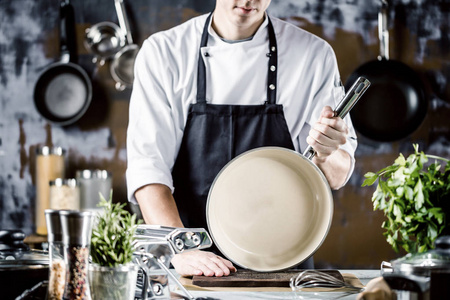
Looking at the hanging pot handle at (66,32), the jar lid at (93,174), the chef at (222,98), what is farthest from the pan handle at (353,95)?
the hanging pot handle at (66,32)

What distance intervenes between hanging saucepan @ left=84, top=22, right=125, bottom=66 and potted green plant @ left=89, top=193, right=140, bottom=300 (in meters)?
2.25

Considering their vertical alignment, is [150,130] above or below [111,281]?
above

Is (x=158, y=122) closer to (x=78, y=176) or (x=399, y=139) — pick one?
(x=78, y=176)

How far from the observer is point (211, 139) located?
6.60ft

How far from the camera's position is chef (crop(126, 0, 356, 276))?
1.95 m

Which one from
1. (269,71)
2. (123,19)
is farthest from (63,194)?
(269,71)

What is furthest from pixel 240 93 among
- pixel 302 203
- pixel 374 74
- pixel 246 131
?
pixel 374 74

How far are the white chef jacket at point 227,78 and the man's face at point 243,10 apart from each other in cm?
12

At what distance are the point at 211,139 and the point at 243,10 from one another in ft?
1.39

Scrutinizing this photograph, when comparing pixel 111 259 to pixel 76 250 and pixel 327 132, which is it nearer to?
pixel 76 250

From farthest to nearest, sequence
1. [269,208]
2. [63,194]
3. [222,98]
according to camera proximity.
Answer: [63,194], [222,98], [269,208]

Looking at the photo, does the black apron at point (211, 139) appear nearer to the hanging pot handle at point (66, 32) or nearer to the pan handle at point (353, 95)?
the pan handle at point (353, 95)

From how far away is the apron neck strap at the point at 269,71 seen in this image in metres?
2.04

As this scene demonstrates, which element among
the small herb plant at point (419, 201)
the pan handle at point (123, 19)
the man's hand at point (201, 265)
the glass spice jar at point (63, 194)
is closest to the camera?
the small herb plant at point (419, 201)
